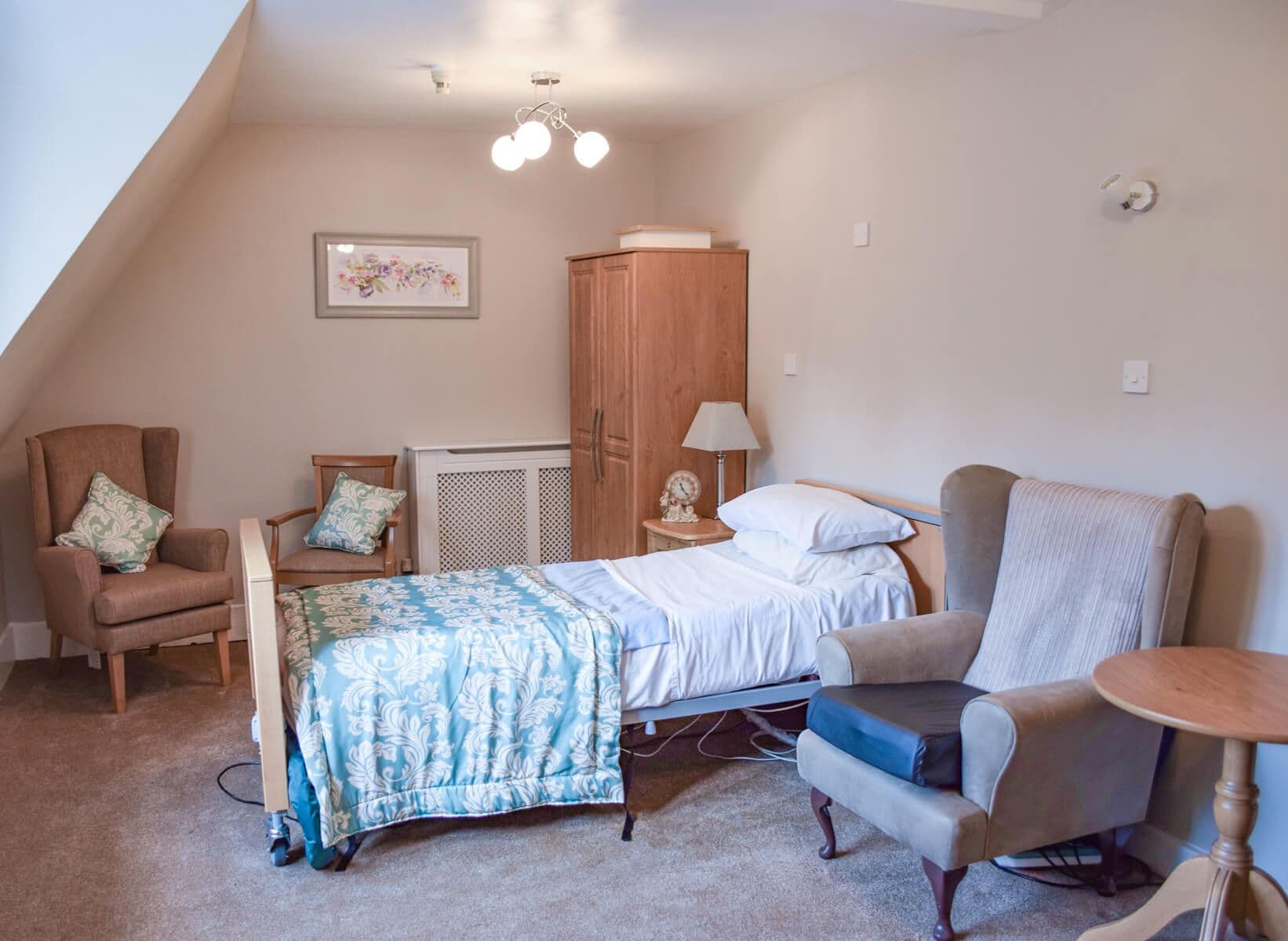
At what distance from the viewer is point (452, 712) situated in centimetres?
296

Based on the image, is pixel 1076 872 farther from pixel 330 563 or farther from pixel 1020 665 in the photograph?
pixel 330 563

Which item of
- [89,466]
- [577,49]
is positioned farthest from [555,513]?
[577,49]

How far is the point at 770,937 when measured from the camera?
2568 mm

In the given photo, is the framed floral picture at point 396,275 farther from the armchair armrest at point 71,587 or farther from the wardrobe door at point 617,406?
the armchair armrest at point 71,587

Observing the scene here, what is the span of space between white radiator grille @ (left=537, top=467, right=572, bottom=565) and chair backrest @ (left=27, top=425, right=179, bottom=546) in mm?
1781

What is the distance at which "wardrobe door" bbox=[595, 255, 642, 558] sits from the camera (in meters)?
4.67

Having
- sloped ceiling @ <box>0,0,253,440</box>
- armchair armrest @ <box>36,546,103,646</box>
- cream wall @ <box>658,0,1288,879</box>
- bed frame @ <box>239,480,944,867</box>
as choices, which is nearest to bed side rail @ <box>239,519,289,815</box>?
bed frame @ <box>239,480,944,867</box>

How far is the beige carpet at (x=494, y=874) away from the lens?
2.62 meters

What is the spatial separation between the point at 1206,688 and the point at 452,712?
1882 mm

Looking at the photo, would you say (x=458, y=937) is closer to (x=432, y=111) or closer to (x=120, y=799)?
(x=120, y=799)

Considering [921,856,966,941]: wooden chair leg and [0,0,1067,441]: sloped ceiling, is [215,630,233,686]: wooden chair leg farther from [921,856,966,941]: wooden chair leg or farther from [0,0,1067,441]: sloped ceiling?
[921,856,966,941]: wooden chair leg

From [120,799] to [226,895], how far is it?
0.79m

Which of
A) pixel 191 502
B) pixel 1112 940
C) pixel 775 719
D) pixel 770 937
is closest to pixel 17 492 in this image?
pixel 191 502

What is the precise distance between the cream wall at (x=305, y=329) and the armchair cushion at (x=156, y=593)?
29.7 inches
